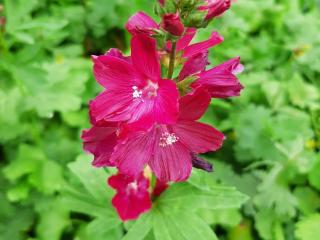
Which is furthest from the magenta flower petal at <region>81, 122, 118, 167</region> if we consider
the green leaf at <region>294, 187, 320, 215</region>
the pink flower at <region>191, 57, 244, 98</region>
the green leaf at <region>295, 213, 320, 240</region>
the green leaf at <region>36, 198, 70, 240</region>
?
the green leaf at <region>294, 187, 320, 215</region>

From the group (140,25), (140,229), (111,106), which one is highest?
(140,25)

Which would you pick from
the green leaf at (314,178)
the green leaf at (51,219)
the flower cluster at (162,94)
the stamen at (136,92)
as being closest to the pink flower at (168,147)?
the flower cluster at (162,94)

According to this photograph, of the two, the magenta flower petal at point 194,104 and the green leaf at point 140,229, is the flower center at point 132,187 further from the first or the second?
the magenta flower petal at point 194,104

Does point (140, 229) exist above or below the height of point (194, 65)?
below

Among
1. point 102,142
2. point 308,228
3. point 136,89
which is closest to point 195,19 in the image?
point 136,89

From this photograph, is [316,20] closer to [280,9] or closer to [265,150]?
[280,9]

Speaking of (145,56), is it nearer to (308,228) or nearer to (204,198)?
(204,198)
